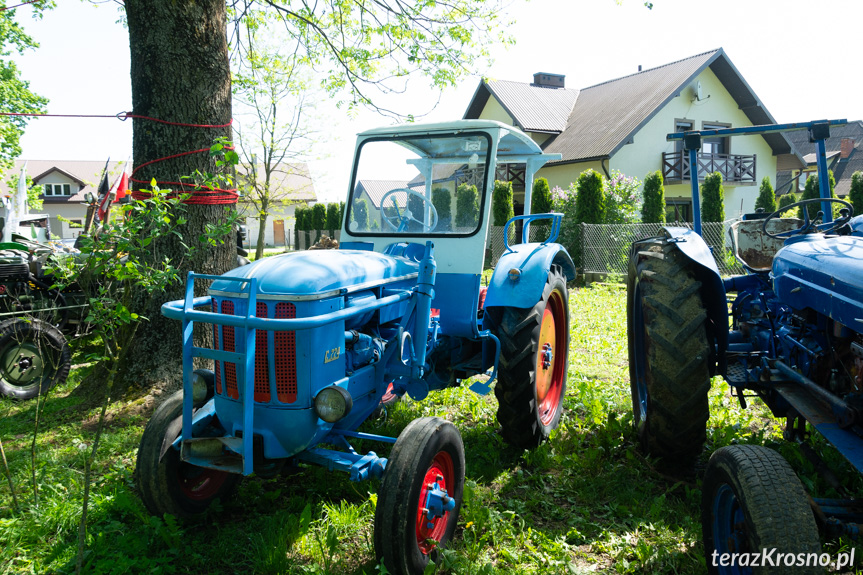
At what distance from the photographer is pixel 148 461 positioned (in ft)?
8.82

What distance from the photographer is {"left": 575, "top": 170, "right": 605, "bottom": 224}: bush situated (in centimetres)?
1452

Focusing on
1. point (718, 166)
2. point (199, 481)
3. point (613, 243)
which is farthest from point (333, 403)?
point (718, 166)

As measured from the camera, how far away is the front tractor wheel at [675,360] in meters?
2.94

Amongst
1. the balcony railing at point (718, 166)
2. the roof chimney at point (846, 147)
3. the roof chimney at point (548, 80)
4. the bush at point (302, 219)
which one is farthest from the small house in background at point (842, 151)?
the bush at point (302, 219)

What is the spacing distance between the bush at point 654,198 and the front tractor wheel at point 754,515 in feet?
47.5

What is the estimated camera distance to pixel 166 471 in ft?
8.91

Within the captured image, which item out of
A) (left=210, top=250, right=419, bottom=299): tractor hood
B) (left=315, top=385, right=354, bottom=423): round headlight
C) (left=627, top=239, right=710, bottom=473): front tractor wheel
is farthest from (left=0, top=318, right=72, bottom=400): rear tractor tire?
(left=627, top=239, right=710, bottom=473): front tractor wheel

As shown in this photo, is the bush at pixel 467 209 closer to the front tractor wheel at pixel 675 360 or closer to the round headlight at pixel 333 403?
the front tractor wheel at pixel 675 360

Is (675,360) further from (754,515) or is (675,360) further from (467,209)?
(467,209)

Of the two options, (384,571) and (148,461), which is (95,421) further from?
(384,571)

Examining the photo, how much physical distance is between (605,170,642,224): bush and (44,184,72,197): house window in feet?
132

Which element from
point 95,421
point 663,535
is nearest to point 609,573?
point 663,535

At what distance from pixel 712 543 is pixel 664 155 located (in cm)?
2090

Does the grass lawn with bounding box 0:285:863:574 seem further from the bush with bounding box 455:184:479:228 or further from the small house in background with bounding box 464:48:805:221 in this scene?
the small house in background with bounding box 464:48:805:221
